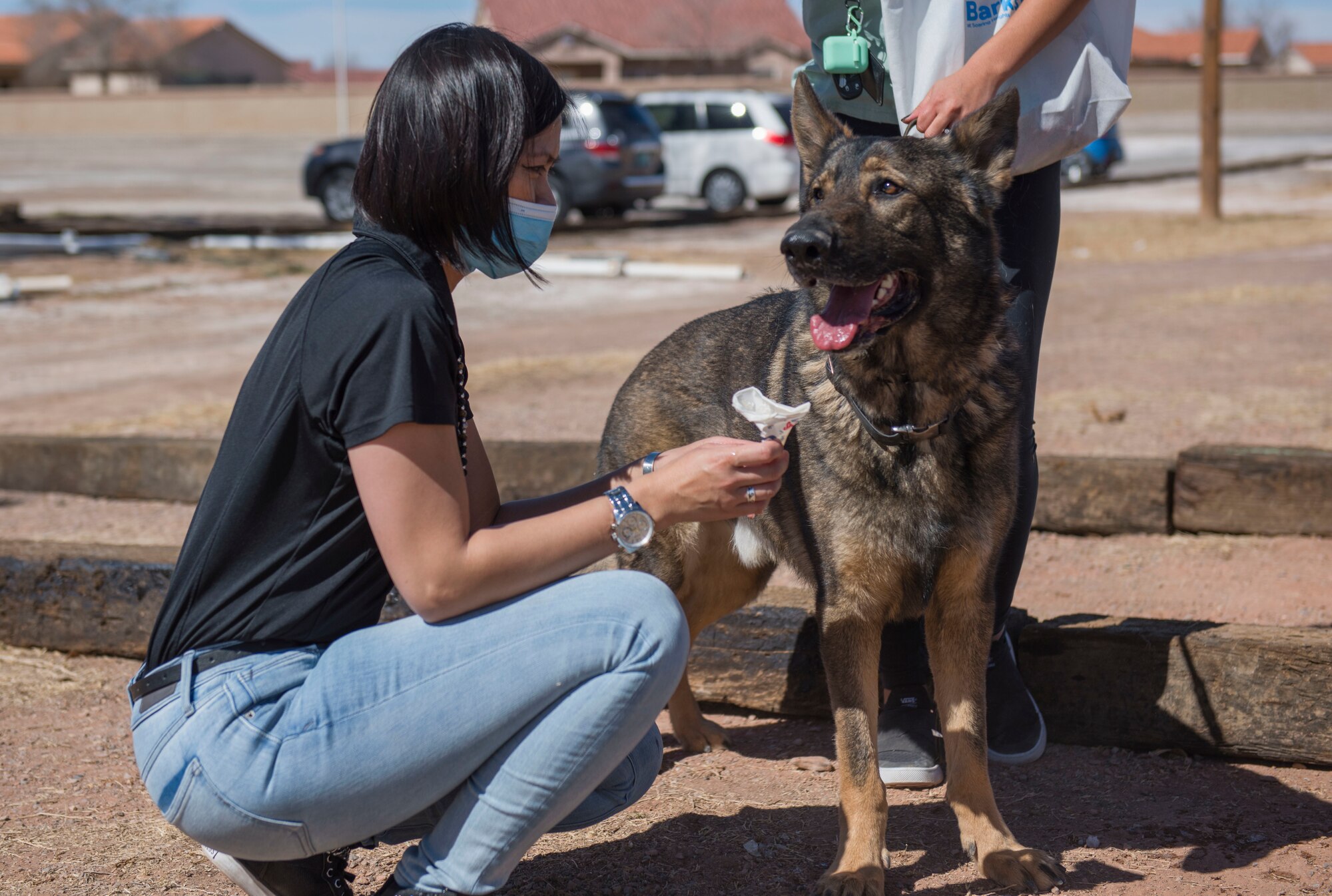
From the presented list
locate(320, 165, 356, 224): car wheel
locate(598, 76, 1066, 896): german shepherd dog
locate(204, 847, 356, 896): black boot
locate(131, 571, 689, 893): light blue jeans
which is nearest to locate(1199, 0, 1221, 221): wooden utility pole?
locate(320, 165, 356, 224): car wheel

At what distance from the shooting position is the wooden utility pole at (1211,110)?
19672mm

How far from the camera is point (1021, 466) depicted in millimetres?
3555

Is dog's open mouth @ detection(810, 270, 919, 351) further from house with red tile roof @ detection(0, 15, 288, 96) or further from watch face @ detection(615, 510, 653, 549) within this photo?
house with red tile roof @ detection(0, 15, 288, 96)

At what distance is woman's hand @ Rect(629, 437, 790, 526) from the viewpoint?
2598mm

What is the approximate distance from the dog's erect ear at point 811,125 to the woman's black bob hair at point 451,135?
3.21 feet

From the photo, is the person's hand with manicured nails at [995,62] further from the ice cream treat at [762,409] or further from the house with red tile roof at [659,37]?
the house with red tile roof at [659,37]

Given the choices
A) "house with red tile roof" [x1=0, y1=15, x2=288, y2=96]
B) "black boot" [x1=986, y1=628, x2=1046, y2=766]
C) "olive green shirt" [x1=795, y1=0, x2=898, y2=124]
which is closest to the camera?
"olive green shirt" [x1=795, y1=0, x2=898, y2=124]

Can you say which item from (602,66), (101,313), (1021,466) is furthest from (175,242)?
(602,66)

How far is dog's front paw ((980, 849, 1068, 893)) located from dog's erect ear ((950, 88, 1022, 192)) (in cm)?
162

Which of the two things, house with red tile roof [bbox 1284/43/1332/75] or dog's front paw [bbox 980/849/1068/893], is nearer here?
dog's front paw [bbox 980/849/1068/893]

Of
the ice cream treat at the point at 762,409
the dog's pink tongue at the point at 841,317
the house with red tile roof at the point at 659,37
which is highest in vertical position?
the house with red tile roof at the point at 659,37

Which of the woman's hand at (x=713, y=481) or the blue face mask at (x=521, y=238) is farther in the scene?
the blue face mask at (x=521, y=238)

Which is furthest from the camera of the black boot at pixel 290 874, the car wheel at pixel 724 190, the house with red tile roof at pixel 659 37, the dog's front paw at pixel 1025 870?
the house with red tile roof at pixel 659 37

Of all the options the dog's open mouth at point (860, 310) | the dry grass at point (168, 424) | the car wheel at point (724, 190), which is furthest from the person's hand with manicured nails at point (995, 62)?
the car wheel at point (724, 190)
